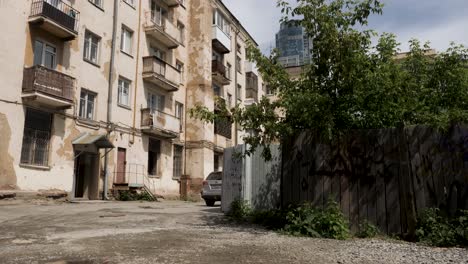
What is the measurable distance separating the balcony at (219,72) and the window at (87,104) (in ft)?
40.8

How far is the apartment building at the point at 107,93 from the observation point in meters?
16.1

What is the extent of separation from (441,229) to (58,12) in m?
16.5

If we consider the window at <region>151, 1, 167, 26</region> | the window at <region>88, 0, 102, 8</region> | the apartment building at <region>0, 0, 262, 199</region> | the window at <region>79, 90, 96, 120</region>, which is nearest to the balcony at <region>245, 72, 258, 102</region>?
the apartment building at <region>0, 0, 262, 199</region>

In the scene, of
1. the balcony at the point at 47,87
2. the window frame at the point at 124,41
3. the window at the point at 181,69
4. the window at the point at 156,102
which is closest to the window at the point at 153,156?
the window at the point at 156,102

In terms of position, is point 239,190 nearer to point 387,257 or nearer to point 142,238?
point 142,238

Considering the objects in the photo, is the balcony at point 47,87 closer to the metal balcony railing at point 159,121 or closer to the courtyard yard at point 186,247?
the metal balcony railing at point 159,121

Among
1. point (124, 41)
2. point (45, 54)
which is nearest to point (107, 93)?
point (124, 41)

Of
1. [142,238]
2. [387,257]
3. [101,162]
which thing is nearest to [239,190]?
[142,238]

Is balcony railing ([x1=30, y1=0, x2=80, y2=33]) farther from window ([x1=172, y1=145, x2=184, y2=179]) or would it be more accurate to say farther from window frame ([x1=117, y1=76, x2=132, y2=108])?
window ([x1=172, y1=145, x2=184, y2=179])

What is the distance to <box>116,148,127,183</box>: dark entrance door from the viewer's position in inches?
843

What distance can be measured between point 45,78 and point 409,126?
14.1 m

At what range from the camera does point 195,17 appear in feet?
97.8

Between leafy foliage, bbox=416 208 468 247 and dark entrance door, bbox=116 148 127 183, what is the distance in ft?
55.6

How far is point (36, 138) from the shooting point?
16.6 m
